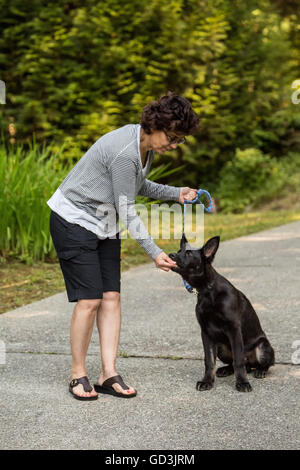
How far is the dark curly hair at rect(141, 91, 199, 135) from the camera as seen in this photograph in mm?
3541

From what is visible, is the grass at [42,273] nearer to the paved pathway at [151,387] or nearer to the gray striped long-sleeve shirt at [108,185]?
the paved pathway at [151,387]

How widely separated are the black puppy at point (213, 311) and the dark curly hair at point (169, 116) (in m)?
0.64

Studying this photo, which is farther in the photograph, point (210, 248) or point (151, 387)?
point (151, 387)

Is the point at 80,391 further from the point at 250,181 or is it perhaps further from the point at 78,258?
the point at 250,181

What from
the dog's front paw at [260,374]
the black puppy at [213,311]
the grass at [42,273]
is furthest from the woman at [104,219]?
the grass at [42,273]

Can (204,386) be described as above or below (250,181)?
above

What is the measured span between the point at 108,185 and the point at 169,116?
1.71ft

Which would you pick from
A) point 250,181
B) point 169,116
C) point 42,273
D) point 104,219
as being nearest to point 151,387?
point 104,219

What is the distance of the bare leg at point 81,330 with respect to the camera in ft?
12.3

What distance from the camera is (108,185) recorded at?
3.72m

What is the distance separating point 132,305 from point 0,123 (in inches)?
334

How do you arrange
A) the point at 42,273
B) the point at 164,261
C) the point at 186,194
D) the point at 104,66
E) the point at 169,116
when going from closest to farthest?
the point at 169,116 → the point at 164,261 → the point at 186,194 → the point at 42,273 → the point at 104,66

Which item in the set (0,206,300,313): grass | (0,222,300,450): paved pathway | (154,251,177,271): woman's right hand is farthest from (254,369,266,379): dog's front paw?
(0,206,300,313): grass
